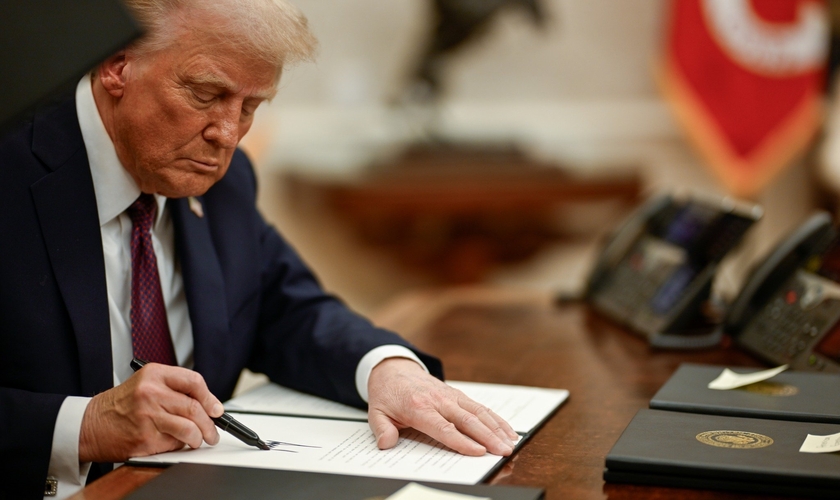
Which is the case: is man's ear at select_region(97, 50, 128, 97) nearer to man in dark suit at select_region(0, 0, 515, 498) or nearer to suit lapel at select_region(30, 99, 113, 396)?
man in dark suit at select_region(0, 0, 515, 498)

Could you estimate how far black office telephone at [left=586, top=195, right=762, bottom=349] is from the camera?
6.34 ft

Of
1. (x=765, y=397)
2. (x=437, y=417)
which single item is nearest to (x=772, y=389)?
(x=765, y=397)

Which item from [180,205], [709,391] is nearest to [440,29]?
[180,205]

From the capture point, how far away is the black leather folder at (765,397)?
4.22 feet

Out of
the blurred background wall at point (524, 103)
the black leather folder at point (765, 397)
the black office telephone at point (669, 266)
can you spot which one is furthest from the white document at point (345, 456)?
the blurred background wall at point (524, 103)

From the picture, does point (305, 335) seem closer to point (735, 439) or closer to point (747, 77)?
point (735, 439)

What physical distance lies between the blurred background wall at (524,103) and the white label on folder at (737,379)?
3292 millimetres

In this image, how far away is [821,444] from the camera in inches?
43.3

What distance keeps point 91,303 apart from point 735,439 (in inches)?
37.1

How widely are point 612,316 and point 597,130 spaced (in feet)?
9.41

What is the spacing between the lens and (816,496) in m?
1.00

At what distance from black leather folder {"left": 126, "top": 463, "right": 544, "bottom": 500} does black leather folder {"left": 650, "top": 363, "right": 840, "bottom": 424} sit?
0.44 meters

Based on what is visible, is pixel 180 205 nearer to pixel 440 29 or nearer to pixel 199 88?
pixel 199 88

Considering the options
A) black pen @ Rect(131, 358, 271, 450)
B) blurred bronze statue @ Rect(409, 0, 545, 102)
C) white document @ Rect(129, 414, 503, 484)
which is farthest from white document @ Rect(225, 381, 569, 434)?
blurred bronze statue @ Rect(409, 0, 545, 102)
